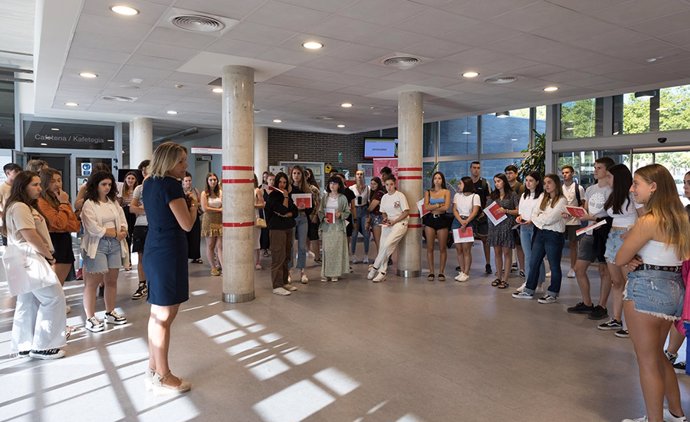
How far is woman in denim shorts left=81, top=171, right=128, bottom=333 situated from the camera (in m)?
4.81

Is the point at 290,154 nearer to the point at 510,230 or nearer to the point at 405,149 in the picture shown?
the point at 405,149

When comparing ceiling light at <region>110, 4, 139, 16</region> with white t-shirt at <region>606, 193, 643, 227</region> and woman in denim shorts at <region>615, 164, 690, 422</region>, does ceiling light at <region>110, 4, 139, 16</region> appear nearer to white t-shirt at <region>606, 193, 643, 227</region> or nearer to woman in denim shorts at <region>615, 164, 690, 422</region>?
woman in denim shorts at <region>615, 164, 690, 422</region>

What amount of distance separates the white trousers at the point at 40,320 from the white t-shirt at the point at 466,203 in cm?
545

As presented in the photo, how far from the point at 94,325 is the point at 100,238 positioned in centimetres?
90

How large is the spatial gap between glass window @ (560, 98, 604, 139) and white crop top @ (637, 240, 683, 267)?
8.46m

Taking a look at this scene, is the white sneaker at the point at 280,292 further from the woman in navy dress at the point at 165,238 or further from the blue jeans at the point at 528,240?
the blue jeans at the point at 528,240

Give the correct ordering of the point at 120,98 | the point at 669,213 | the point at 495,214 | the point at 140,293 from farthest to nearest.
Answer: the point at 120,98 → the point at 495,214 → the point at 140,293 → the point at 669,213

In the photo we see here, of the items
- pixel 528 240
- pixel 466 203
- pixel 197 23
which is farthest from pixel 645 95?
pixel 197 23

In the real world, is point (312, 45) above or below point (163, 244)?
above

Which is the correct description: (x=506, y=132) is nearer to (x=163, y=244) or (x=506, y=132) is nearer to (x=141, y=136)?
(x=141, y=136)

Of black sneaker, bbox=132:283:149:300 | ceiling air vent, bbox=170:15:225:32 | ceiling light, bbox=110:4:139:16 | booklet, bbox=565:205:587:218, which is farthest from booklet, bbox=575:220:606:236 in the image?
black sneaker, bbox=132:283:149:300

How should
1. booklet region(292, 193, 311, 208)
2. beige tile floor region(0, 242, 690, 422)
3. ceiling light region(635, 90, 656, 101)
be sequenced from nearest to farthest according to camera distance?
beige tile floor region(0, 242, 690, 422) < booklet region(292, 193, 311, 208) < ceiling light region(635, 90, 656, 101)

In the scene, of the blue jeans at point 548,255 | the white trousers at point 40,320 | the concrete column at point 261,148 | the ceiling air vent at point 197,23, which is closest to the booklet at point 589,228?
the blue jeans at point 548,255

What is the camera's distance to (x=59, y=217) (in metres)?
4.74
